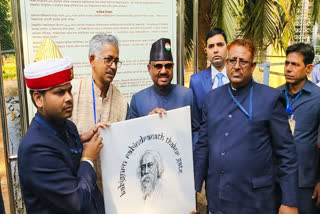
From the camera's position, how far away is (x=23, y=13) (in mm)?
2732

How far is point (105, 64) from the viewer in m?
2.33

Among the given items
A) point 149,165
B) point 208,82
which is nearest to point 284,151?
point 149,165

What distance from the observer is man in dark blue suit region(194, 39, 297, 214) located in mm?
2143

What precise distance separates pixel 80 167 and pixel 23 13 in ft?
5.80

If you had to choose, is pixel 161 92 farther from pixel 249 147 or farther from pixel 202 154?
pixel 249 147

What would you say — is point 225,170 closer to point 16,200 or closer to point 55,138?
point 55,138

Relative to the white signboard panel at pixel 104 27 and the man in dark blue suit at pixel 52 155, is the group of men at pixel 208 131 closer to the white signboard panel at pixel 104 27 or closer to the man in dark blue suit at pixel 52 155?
the man in dark blue suit at pixel 52 155

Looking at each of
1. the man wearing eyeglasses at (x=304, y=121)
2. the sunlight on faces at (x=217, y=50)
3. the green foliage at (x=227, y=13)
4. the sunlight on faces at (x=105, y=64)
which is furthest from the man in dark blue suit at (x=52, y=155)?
the green foliage at (x=227, y=13)

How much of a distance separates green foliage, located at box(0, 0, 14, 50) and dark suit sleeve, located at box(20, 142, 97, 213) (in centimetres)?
172

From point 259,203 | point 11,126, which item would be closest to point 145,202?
point 259,203

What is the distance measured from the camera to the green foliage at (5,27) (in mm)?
2760

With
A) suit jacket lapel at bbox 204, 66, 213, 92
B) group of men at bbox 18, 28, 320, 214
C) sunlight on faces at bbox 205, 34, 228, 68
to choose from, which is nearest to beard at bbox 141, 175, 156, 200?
group of men at bbox 18, 28, 320, 214

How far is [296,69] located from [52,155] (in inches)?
97.4

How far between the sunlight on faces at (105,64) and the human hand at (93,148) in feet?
2.16
